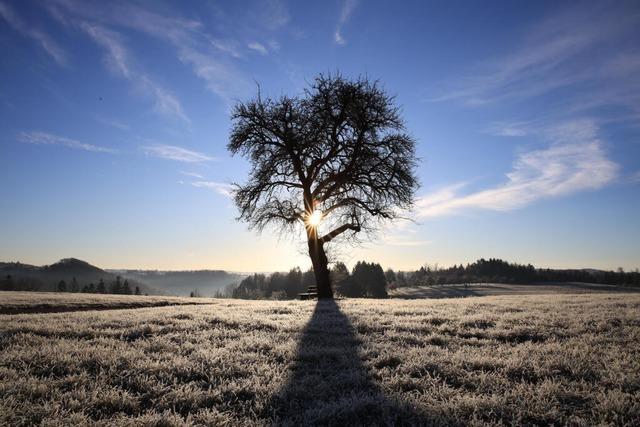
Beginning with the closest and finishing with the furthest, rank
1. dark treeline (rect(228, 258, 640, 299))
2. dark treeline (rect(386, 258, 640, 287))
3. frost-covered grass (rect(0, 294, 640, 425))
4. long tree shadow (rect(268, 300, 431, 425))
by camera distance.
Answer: long tree shadow (rect(268, 300, 431, 425)) < frost-covered grass (rect(0, 294, 640, 425)) < dark treeline (rect(228, 258, 640, 299)) < dark treeline (rect(386, 258, 640, 287))

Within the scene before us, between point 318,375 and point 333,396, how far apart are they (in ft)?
2.99

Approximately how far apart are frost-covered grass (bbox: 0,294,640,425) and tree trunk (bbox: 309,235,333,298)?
14.3 metres

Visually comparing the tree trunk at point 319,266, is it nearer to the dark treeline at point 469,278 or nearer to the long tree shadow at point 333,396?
the long tree shadow at point 333,396

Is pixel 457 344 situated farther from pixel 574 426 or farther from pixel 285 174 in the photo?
pixel 285 174

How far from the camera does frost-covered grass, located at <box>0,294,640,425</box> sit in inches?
165

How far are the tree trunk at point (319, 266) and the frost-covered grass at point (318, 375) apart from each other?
46.8 feet

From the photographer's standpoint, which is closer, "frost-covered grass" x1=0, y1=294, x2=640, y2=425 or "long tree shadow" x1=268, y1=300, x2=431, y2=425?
"long tree shadow" x1=268, y1=300, x2=431, y2=425

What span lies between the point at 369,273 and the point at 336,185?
9173cm

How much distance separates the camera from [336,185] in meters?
23.5

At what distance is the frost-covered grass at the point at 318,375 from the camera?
4191mm

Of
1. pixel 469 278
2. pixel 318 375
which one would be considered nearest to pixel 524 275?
pixel 469 278

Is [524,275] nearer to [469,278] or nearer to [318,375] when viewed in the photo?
[469,278]

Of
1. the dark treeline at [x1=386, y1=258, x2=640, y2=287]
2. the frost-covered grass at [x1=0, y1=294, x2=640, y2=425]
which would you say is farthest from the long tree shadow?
the dark treeline at [x1=386, y1=258, x2=640, y2=287]

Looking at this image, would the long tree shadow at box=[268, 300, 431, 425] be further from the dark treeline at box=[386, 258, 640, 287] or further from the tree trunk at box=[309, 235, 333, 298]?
the dark treeline at box=[386, 258, 640, 287]
